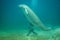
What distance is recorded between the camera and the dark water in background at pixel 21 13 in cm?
304

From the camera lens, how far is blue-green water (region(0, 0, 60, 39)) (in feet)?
9.98

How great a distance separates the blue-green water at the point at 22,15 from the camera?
3041 mm

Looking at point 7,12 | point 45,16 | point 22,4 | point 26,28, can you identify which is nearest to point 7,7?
point 7,12

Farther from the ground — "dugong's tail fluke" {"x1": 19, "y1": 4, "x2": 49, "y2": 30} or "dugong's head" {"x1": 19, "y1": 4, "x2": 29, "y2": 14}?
"dugong's head" {"x1": 19, "y1": 4, "x2": 29, "y2": 14}

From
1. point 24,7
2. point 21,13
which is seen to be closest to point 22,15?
point 21,13

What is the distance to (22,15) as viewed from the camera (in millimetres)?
2994

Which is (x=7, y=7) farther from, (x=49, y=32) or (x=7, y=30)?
(x=49, y=32)

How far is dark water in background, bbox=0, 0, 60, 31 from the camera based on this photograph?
3043 mm

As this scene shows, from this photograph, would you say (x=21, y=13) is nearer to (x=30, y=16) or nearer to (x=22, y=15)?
(x=22, y=15)

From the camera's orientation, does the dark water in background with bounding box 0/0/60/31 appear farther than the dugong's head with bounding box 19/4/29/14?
Yes

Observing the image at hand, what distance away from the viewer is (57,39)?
3.02m

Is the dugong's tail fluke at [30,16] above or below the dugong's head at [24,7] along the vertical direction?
below

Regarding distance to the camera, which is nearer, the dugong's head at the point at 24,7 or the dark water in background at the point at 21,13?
the dugong's head at the point at 24,7

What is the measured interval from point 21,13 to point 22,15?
0.04 metres
